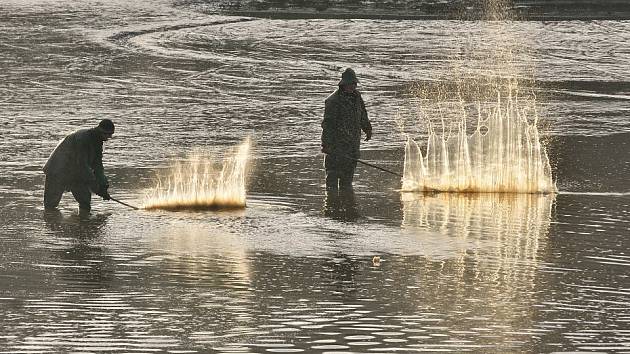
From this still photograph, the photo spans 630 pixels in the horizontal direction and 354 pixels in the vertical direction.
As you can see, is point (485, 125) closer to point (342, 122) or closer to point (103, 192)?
point (342, 122)

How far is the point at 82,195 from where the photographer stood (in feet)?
51.8

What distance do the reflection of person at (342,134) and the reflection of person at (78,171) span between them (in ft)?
8.90

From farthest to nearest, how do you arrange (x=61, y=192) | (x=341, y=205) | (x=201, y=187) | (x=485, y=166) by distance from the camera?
(x=485, y=166) < (x=201, y=187) < (x=341, y=205) < (x=61, y=192)

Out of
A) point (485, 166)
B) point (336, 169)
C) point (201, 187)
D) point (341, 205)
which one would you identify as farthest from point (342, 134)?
point (201, 187)

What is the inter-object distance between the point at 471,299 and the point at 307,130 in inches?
468

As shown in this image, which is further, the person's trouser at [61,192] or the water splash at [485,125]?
the water splash at [485,125]

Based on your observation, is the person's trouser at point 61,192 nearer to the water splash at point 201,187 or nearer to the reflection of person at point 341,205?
the water splash at point 201,187

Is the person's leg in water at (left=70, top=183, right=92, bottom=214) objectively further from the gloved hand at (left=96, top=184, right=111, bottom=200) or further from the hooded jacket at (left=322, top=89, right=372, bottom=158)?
the hooded jacket at (left=322, top=89, right=372, bottom=158)

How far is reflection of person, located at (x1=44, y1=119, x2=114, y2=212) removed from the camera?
15695 millimetres

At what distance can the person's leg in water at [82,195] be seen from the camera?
620 inches

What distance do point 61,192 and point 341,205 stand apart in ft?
8.74

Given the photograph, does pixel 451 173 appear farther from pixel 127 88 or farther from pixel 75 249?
pixel 127 88

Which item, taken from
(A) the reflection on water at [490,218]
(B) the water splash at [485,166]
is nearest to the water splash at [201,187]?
(A) the reflection on water at [490,218]

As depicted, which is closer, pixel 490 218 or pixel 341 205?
pixel 490 218
